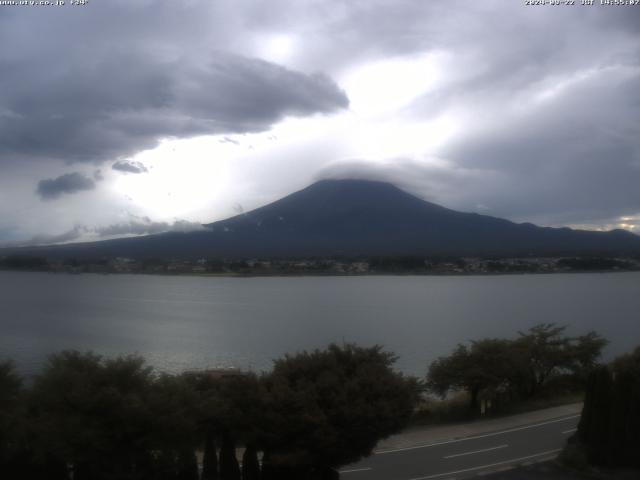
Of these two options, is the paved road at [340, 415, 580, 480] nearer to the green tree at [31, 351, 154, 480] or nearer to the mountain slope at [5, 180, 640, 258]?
the green tree at [31, 351, 154, 480]

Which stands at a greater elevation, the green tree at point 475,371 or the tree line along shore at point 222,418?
the tree line along shore at point 222,418

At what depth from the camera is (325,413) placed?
9.40 m

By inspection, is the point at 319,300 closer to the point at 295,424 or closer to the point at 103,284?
the point at 103,284

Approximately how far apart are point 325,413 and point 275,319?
37.4 metres

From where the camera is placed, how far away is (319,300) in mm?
63188

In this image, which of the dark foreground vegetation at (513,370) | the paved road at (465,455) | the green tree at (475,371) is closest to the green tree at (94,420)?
the paved road at (465,455)

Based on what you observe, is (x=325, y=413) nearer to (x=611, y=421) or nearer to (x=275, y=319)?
(x=611, y=421)

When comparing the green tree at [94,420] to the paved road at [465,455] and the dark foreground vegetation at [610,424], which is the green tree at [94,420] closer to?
the paved road at [465,455]

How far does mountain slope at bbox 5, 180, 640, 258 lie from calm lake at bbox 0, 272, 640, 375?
1523 inches

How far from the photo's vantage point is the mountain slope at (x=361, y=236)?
124 m

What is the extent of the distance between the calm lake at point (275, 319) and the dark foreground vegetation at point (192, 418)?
10.2 meters

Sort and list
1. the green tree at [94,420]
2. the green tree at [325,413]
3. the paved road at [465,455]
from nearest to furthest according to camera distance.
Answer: the green tree at [94,420] < the green tree at [325,413] < the paved road at [465,455]

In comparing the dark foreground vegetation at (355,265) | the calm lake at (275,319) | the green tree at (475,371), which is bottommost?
the calm lake at (275,319)

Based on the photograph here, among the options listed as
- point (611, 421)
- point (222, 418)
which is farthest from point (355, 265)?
point (222, 418)
